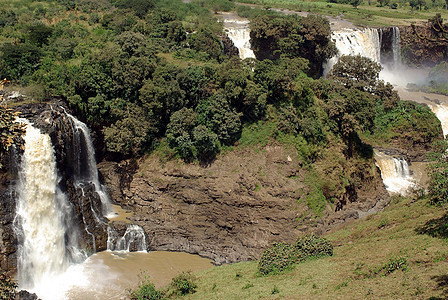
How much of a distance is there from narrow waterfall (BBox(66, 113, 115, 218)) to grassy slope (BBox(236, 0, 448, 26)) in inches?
1958

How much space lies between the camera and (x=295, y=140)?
109 feet

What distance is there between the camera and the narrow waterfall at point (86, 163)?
31.2 meters

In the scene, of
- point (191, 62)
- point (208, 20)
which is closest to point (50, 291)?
point (191, 62)

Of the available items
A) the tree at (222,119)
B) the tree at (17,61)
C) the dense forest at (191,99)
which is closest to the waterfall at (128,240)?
the dense forest at (191,99)

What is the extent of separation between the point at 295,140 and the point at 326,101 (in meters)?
6.77

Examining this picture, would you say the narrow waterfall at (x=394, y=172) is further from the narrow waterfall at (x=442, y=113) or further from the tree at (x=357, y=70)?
the narrow waterfall at (x=442, y=113)

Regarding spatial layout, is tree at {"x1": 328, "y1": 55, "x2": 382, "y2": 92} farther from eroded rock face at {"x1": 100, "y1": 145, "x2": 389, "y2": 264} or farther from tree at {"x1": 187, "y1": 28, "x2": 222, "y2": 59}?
eroded rock face at {"x1": 100, "y1": 145, "x2": 389, "y2": 264}

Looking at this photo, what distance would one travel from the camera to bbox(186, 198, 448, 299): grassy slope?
55.8ft

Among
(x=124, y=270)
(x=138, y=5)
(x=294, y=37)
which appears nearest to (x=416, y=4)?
(x=294, y=37)

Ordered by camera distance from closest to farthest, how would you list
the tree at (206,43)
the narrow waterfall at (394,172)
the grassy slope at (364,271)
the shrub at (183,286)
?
the grassy slope at (364,271) → the shrub at (183,286) → the narrow waterfall at (394,172) → the tree at (206,43)

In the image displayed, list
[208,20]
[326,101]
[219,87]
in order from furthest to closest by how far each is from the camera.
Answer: [208,20]
[326,101]
[219,87]

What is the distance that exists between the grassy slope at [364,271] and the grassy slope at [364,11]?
4856cm

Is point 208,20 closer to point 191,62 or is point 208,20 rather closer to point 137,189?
point 191,62

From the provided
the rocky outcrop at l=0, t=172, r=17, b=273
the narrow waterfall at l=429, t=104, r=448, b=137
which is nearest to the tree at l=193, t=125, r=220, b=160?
the rocky outcrop at l=0, t=172, r=17, b=273
